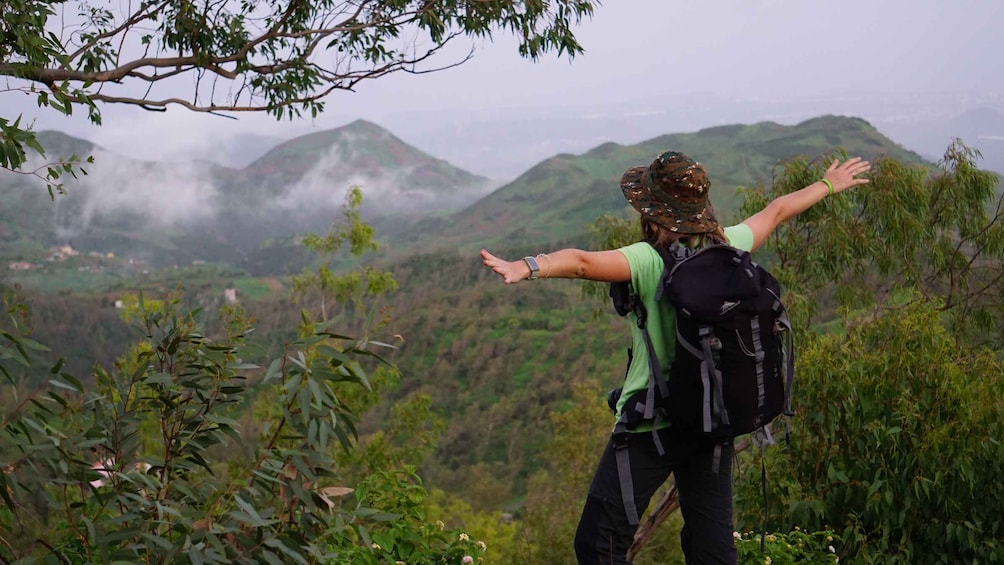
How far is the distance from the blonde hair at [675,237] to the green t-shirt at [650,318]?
57 mm

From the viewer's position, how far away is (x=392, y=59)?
5938 millimetres

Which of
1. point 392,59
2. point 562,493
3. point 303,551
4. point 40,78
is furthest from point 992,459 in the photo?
point 562,493

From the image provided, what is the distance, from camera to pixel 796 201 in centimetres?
267

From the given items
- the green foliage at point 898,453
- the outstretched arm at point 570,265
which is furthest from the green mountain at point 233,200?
the outstretched arm at point 570,265

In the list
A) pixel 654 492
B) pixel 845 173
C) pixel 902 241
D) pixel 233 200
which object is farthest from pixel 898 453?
pixel 233 200

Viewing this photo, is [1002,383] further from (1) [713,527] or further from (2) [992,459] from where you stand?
(1) [713,527]

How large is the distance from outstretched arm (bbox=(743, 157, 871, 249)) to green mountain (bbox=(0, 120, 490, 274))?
333 ft

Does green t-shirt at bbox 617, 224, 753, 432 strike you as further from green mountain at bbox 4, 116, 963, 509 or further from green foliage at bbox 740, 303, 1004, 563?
green foliage at bbox 740, 303, 1004, 563

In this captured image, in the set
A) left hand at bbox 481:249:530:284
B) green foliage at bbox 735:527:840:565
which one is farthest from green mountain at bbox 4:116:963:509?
green foliage at bbox 735:527:840:565

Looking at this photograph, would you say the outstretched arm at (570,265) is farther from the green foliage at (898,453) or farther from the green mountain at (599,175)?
the green mountain at (599,175)

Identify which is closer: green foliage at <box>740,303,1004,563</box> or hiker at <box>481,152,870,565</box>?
hiker at <box>481,152,870,565</box>

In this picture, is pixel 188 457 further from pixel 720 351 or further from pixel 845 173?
pixel 845 173

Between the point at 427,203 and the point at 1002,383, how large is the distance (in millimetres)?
160995

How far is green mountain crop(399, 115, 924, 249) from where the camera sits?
7588 cm
